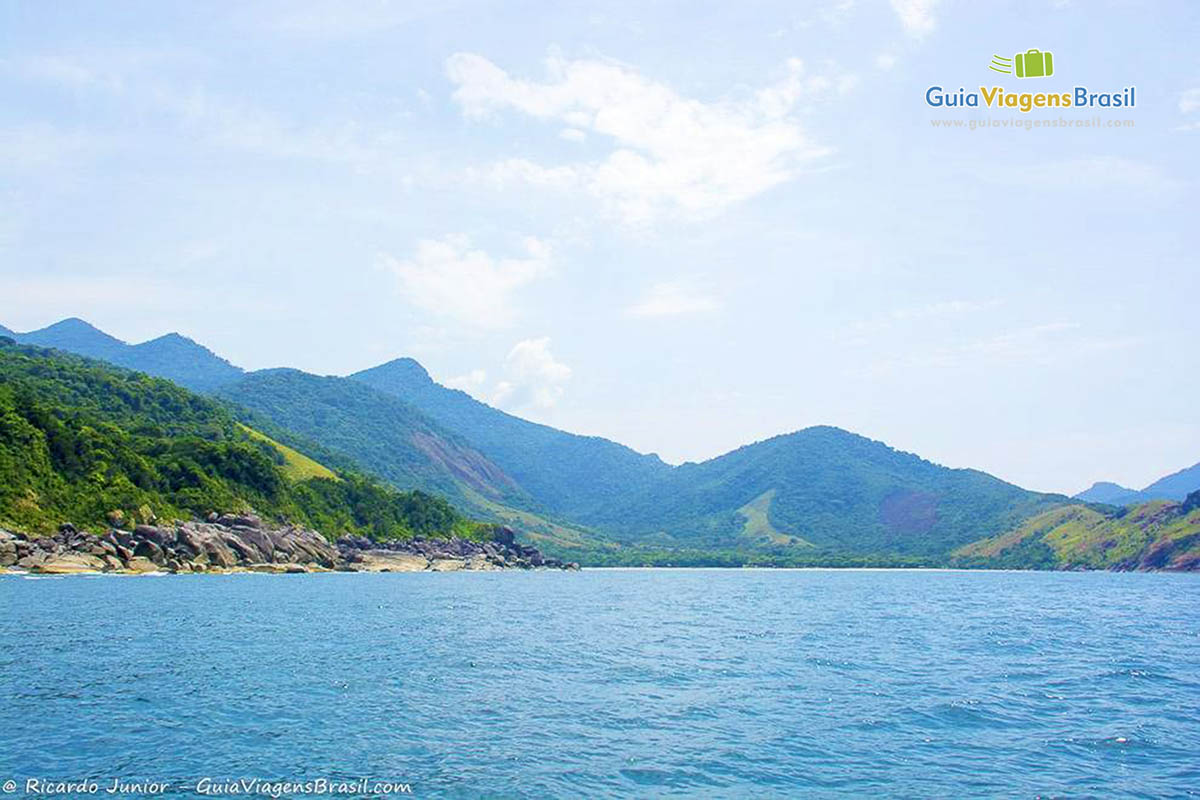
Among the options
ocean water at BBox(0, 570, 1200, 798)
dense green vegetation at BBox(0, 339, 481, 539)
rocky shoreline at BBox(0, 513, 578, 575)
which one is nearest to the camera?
ocean water at BBox(0, 570, 1200, 798)

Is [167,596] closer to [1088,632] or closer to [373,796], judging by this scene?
[373,796]

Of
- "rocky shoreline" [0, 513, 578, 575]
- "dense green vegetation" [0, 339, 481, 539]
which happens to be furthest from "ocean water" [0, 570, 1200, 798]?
"dense green vegetation" [0, 339, 481, 539]

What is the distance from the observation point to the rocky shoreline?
106 meters

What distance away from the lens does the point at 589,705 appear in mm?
35469

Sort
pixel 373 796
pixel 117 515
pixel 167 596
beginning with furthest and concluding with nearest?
pixel 117 515
pixel 167 596
pixel 373 796

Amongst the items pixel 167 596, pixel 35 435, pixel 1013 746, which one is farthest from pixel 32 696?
pixel 35 435

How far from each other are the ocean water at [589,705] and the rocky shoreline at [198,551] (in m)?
40.8

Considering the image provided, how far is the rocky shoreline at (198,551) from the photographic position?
10575 centimetres

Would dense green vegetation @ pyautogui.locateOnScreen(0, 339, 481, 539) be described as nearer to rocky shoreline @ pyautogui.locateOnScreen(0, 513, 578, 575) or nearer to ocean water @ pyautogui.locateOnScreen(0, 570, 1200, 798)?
rocky shoreline @ pyautogui.locateOnScreen(0, 513, 578, 575)

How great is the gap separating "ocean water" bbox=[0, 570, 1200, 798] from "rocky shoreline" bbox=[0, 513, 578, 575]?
40.8 metres

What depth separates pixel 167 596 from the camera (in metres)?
82.2

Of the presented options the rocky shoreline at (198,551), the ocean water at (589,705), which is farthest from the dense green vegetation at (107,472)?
the ocean water at (589,705)

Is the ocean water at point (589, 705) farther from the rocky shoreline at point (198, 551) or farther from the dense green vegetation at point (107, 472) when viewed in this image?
the dense green vegetation at point (107, 472)

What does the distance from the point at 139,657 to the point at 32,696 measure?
11.3 meters
